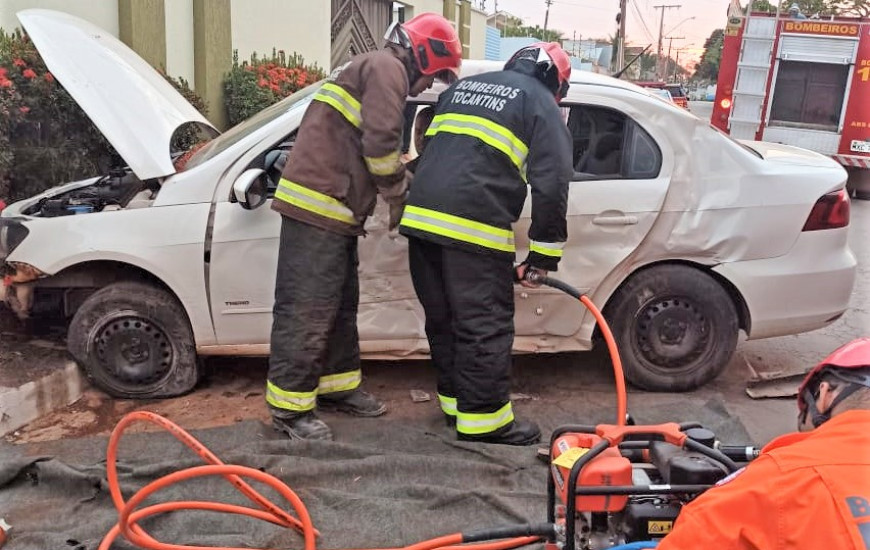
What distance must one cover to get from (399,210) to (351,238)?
0.86 feet

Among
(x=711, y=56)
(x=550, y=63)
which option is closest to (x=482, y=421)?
(x=550, y=63)

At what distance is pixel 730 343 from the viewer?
429 centimetres

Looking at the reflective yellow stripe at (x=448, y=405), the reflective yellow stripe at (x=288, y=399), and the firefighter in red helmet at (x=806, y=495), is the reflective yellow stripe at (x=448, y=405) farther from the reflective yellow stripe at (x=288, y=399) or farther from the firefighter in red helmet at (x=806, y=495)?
the firefighter in red helmet at (x=806, y=495)

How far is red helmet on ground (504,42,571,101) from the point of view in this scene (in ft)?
11.8

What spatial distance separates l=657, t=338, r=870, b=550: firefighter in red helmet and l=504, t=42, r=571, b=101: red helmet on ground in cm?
230

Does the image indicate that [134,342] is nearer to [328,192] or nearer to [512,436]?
[328,192]

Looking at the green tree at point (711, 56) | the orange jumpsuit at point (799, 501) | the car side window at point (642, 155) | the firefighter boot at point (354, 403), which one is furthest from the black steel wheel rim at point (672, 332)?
the green tree at point (711, 56)

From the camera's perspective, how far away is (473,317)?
3.52 m

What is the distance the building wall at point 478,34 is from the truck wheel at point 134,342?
18176 mm

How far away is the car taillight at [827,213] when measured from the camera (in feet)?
13.8

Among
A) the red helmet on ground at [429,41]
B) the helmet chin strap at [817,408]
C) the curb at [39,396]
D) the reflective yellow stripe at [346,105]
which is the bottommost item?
the curb at [39,396]

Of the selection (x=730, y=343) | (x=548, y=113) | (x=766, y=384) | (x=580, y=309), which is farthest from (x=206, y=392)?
(x=766, y=384)

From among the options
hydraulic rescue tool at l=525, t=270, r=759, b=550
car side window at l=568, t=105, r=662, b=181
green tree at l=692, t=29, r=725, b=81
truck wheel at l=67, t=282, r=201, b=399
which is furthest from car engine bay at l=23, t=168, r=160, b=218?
green tree at l=692, t=29, r=725, b=81

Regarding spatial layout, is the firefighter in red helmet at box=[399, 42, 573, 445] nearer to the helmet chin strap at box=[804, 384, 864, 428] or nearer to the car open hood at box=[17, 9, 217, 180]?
the car open hood at box=[17, 9, 217, 180]
